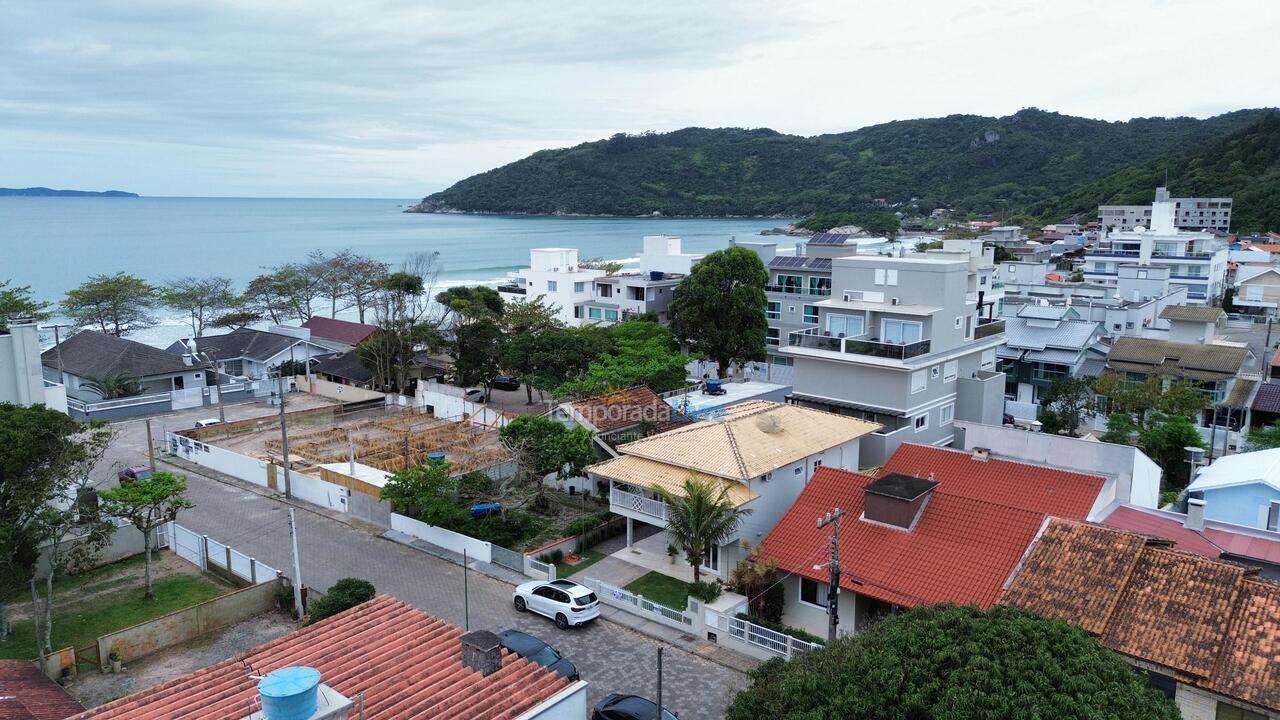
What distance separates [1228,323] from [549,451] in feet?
203

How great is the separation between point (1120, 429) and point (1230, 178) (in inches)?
4134

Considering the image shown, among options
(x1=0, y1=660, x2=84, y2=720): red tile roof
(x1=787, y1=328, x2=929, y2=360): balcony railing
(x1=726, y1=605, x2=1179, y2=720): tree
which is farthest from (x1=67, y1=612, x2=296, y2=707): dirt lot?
(x1=787, y1=328, x2=929, y2=360): balcony railing

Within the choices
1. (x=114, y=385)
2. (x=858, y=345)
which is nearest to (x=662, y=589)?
(x=858, y=345)

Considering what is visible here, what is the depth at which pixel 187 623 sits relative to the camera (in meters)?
18.8

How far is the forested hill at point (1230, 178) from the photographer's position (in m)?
106

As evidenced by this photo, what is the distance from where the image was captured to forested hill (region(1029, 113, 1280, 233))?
106 metres

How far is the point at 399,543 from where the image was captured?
81.4 feet

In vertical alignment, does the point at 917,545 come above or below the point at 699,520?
below

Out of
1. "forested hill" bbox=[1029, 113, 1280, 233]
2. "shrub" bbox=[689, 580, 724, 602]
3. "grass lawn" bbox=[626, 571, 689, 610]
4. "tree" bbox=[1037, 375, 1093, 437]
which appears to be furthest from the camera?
"forested hill" bbox=[1029, 113, 1280, 233]

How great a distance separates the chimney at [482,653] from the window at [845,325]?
75.6ft

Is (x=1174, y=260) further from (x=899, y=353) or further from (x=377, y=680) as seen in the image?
(x=377, y=680)

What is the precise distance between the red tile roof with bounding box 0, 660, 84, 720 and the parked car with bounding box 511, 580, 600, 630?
Result: 941cm

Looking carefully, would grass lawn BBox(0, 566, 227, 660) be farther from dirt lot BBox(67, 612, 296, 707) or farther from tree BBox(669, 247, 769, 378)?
tree BBox(669, 247, 769, 378)

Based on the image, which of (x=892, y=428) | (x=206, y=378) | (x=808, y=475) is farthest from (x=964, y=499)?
(x=206, y=378)
